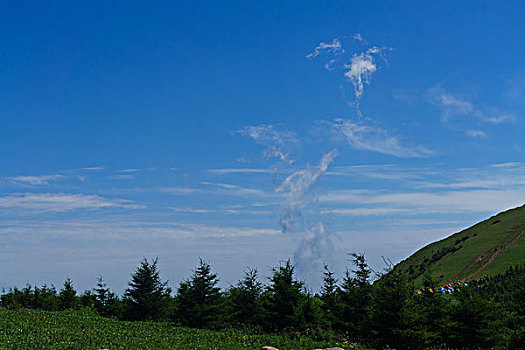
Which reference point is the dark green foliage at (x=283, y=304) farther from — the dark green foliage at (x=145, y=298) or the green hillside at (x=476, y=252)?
the green hillside at (x=476, y=252)

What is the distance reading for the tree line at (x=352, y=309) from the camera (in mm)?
23781

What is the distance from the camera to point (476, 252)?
2798 inches

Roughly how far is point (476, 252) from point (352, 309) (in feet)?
169

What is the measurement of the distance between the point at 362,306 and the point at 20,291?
4476 centimetres

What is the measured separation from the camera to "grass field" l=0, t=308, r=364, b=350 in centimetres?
2033

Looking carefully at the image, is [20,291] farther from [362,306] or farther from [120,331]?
[362,306]

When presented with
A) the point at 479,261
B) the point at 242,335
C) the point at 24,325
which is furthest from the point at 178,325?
the point at 479,261

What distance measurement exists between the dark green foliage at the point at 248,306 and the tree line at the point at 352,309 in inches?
2.6

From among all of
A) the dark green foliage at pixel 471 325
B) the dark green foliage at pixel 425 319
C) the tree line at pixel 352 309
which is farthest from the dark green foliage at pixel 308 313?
the dark green foliage at pixel 471 325

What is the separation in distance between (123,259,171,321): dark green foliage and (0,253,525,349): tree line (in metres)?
0.08

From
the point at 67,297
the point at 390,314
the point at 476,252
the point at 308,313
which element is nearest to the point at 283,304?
the point at 308,313

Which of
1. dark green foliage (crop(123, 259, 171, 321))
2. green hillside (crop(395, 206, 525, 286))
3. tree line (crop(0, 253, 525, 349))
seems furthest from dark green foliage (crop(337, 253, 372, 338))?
green hillside (crop(395, 206, 525, 286))

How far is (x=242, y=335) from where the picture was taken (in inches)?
1056

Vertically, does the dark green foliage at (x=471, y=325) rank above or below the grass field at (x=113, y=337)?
below
